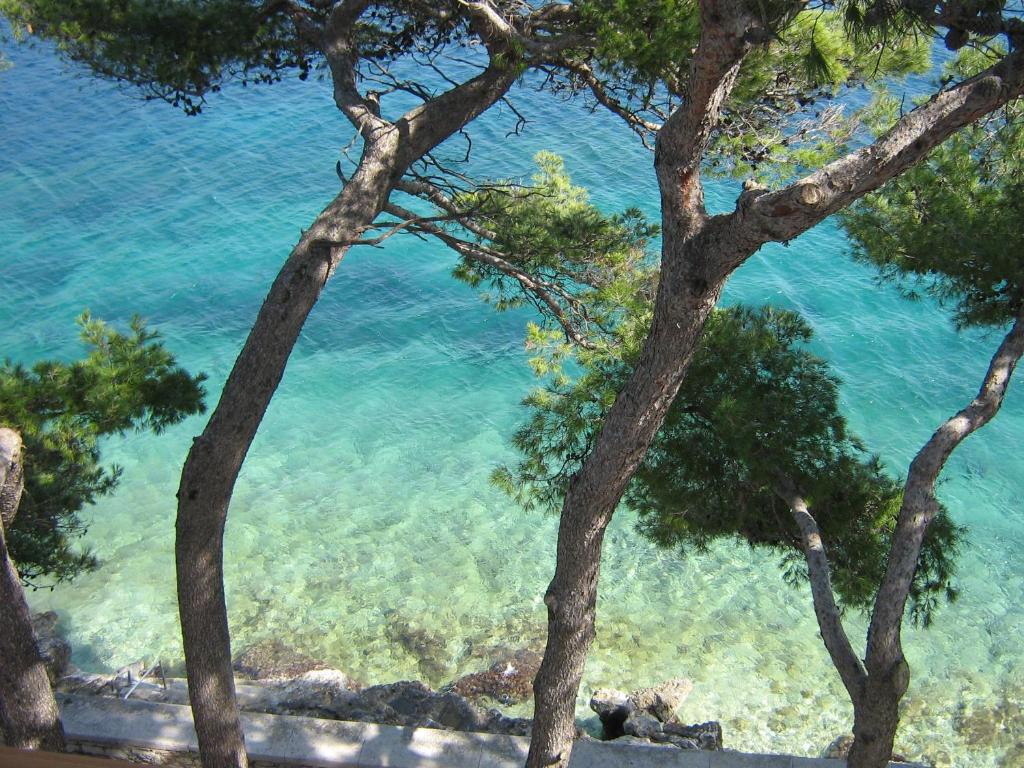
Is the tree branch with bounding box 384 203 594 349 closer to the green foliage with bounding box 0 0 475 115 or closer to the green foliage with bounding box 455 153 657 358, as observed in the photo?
the green foliage with bounding box 455 153 657 358

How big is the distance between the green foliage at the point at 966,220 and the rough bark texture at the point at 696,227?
251 cm

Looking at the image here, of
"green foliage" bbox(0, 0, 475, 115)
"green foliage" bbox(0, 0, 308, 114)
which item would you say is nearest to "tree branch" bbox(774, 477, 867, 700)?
"green foliage" bbox(0, 0, 475, 115)

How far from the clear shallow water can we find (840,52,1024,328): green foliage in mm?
2282

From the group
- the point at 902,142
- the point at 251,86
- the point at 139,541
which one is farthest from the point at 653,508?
the point at 251,86

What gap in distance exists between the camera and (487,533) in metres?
10.9

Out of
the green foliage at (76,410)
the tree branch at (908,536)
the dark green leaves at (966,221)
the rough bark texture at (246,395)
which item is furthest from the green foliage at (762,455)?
the green foliage at (76,410)

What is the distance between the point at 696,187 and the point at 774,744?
20.1 feet

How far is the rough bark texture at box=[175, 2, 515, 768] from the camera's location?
469cm

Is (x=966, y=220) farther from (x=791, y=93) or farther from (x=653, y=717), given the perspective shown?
(x=653, y=717)

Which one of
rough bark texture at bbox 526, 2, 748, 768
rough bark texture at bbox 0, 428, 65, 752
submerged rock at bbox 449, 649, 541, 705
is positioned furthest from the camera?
submerged rock at bbox 449, 649, 541, 705

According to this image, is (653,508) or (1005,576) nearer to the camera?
(653,508)

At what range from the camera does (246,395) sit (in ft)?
15.6

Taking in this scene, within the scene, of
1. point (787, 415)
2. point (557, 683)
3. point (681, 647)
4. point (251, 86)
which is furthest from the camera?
point (251, 86)

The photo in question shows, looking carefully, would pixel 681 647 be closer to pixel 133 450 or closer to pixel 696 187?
pixel 696 187
